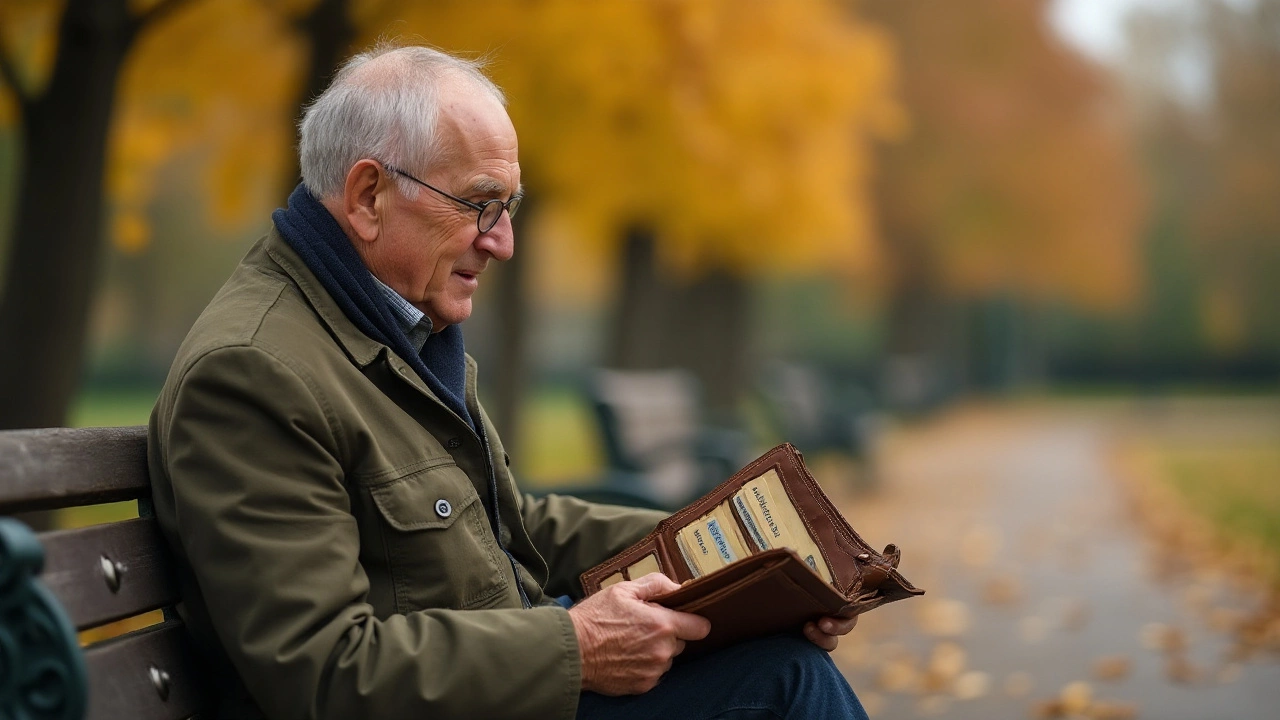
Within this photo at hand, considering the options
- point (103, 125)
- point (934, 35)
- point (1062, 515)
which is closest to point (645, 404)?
point (103, 125)

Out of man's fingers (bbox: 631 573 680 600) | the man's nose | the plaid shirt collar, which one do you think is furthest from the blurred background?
man's fingers (bbox: 631 573 680 600)

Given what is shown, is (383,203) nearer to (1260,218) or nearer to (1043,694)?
(1043,694)

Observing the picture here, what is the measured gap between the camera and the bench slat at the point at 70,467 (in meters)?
2.17

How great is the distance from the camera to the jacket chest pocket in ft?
8.00

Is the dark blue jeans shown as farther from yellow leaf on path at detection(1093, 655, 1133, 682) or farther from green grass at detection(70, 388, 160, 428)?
green grass at detection(70, 388, 160, 428)

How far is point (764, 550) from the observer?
262 cm

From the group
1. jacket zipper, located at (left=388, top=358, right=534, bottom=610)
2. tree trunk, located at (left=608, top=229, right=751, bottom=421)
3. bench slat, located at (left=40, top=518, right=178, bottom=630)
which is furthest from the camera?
tree trunk, located at (left=608, top=229, right=751, bottom=421)

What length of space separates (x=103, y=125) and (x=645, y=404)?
154 inches

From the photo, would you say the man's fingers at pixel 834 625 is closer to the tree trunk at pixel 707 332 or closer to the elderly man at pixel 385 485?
the elderly man at pixel 385 485

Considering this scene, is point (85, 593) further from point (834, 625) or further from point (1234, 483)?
point (1234, 483)

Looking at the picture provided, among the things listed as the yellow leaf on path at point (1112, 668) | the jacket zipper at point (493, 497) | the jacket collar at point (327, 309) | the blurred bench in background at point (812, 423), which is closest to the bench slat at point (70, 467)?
the jacket collar at point (327, 309)

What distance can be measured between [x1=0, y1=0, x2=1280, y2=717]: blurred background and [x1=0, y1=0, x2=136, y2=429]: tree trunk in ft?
0.05

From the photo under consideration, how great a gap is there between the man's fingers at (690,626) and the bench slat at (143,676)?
0.83 m

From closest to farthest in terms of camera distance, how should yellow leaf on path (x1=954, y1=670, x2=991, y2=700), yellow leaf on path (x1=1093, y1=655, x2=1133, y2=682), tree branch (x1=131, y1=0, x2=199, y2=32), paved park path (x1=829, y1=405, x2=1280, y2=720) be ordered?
paved park path (x1=829, y1=405, x2=1280, y2=720), yellow leaf on path (x1=954, y1=670, x2=991, y2=700), yellow leaf on path (x1=1093, y1=655, x2=1133, y2=682), tree branch (x1=131, y1=0, x2=199, y2=32)
